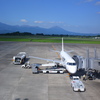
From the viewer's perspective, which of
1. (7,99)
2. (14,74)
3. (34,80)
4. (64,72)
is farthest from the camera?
(64,72)

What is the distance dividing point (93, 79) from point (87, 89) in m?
5.40

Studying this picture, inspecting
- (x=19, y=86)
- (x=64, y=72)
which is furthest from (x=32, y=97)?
(x=64, y=72)

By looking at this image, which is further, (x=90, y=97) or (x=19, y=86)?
(x=19, y=86)

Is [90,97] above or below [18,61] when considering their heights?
below

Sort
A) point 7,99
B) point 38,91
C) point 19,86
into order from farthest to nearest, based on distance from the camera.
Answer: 1. point 19,86
2. point 38,91
3. point 7,99

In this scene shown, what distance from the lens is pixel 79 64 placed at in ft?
89.2

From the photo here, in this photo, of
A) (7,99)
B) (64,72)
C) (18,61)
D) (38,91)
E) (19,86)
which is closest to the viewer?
(7,99)

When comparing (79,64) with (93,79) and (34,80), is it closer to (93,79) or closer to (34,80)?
(93,79)

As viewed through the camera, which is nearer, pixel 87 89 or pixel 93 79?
pixel 87 89

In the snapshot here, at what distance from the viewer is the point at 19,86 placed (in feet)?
75.4

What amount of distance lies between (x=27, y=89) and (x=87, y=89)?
947cm

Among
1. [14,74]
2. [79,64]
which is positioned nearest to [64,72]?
[79,64]

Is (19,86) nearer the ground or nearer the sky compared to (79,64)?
nearer the ground

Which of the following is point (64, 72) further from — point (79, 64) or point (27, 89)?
point (27, 89)
